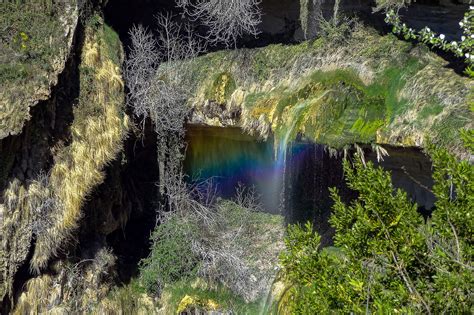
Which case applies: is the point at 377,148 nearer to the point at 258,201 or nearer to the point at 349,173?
the point at 349,173

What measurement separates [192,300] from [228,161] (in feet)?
12.2

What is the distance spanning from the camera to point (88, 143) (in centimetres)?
1102

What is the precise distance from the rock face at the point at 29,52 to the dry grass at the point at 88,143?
0.61 metres

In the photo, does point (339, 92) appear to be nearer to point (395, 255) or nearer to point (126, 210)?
point (126, 210)

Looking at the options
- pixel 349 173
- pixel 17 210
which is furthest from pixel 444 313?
pixel 17 210

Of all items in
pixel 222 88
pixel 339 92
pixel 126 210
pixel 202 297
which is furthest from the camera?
pixel 126 210

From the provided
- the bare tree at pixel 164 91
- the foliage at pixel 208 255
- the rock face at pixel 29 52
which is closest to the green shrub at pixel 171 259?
the foliage at pixel 208 255

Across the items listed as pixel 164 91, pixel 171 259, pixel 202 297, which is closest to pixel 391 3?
pixel 164 91

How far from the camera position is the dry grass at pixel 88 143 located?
35.0 feet

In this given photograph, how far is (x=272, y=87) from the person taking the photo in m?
12.1

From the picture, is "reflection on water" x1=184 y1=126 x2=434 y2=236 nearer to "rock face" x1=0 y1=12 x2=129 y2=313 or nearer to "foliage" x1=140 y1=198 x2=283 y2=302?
"foliage" x1=140 y1=198 x2=283 y2=302

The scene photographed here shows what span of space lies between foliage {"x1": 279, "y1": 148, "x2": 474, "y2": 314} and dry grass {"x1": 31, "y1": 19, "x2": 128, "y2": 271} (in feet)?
19.9

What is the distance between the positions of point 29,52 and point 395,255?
24.4 ft

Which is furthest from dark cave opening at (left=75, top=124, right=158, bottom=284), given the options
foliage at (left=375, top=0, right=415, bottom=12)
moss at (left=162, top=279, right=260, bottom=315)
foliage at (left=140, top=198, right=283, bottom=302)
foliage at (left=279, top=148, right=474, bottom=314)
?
foliage at (left=279, top=148, right=474, bottom=314)
